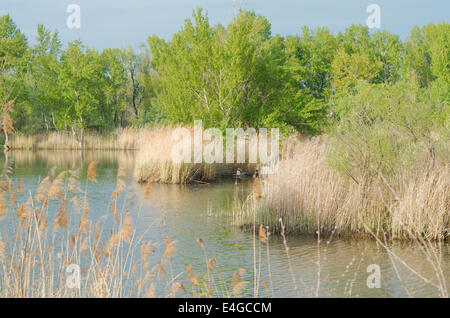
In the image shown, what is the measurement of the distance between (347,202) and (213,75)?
15344mm

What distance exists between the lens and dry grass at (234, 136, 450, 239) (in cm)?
916

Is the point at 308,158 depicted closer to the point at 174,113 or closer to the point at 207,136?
the point at 207,136

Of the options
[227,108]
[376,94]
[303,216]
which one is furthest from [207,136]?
[303,216]

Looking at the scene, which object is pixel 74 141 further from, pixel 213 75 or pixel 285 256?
pixel 285 256

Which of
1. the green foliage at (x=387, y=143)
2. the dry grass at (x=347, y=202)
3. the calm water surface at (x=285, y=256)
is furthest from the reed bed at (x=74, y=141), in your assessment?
the green foliage at (x=387, y=143)

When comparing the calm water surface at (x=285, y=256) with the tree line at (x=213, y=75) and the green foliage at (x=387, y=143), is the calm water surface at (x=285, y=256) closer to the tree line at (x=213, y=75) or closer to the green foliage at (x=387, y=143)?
the green foliage at (x=387, y=143)

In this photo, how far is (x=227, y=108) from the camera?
2403 cm

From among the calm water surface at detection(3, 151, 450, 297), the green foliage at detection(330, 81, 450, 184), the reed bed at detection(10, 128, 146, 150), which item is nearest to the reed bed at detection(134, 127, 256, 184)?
the calm water surface at detection(3, 151, 450, 297)

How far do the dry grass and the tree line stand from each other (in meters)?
10.5

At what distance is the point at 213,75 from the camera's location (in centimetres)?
2417

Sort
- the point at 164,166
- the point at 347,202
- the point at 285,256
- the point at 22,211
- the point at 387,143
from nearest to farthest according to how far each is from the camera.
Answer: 1. the point at 22,211
2. the point at 285,256
3. the point at 347,202
4. the point at 387,143
5. the point at 164,166

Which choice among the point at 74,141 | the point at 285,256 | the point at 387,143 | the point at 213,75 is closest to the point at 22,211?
the point at 285,256

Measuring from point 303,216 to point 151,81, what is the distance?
38767mm
